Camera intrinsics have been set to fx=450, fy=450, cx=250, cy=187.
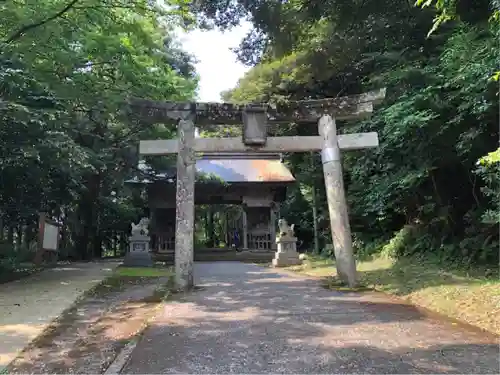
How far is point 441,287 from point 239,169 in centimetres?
1535

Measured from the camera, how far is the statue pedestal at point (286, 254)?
52.8 feet

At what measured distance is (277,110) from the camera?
33.4 ft

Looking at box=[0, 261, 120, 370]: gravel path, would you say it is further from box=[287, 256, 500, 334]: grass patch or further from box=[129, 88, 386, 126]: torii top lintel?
box=[287, 256, 500, 334]: grass patch

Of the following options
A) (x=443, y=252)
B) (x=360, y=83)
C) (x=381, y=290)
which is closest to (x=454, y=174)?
(x=443, y=252)

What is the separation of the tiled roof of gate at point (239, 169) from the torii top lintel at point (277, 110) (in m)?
8.74

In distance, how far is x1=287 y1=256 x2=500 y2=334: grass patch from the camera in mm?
6082

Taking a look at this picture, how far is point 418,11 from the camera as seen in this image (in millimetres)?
12055

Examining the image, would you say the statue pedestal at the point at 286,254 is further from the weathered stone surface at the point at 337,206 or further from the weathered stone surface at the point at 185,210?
the weathered stone surface at the point at 185,210

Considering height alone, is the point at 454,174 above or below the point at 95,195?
below

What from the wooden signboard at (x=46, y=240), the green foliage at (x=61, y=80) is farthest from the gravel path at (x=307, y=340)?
→ the wooden signboard at (x=46, y=240)

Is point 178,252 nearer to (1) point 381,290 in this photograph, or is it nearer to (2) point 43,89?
(1) point 381,290

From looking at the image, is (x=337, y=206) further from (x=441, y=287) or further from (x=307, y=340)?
(x=307, y=340)

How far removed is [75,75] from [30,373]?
7467mm

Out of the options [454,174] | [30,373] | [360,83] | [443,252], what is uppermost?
[360,83]
